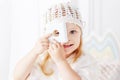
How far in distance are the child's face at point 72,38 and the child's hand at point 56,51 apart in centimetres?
2

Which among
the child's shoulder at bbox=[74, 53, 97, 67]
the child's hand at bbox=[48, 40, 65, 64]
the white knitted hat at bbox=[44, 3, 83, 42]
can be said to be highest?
the white knitted hat at bbox=[44, 3, 83, 42]

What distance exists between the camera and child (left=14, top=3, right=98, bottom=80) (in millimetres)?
872

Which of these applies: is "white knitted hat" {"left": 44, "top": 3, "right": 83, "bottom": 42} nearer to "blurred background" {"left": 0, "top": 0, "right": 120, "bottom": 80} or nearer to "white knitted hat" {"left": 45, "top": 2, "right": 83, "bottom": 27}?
"white knitted hat" {"left": 45, "top": 2, "right": 83, "bottom": 27}

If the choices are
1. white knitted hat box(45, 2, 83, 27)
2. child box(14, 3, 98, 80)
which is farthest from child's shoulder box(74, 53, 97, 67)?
white knitted hat box(45, 2, 83, 27)

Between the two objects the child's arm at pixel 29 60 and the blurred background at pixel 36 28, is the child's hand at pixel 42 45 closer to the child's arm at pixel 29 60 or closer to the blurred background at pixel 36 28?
the child's arm at pixel 29 60

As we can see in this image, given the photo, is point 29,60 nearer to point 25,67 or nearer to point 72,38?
point 25,67

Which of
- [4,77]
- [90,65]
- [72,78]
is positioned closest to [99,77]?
[90,65]

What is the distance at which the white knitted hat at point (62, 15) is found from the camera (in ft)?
2.90

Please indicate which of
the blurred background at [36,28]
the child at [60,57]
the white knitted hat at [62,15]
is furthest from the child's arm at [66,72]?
the blurred background at [36,28]

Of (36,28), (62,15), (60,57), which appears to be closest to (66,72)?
(60,57)

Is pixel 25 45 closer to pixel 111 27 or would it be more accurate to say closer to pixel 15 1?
pixel 15 1

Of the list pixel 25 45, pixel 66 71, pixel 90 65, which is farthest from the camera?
pixel 25 45

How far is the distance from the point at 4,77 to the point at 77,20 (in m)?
0.30

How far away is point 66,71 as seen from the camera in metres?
0.86
